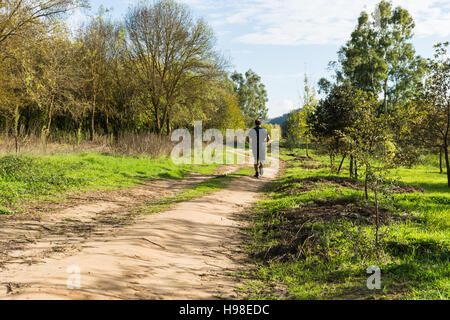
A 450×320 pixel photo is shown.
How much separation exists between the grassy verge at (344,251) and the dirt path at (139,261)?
0.56 m

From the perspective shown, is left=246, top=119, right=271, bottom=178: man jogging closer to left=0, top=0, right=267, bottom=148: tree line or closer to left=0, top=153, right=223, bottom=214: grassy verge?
left=0, top=153, right=223, bottom=214: grassy verge

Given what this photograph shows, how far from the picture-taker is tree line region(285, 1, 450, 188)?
375 inches

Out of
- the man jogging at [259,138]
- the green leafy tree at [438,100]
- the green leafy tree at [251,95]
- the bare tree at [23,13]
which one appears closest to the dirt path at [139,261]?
the man jogging at [259,138]

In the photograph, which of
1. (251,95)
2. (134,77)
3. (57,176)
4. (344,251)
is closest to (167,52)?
(134,77)

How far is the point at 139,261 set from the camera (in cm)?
509

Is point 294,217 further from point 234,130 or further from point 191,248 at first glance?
point 234,130

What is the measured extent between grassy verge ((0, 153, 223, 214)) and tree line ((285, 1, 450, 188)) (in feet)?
Result: 26.0

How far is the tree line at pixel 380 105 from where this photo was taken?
31.2 ft

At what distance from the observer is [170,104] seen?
28.9 metres

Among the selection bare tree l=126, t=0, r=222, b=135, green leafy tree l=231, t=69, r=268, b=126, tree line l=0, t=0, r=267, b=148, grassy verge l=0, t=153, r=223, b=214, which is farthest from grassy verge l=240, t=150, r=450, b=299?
green leafy tree l=231, t=69, r=268, b=126

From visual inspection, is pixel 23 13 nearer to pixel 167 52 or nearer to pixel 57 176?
pixel 57 176

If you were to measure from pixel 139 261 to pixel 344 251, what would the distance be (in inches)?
126

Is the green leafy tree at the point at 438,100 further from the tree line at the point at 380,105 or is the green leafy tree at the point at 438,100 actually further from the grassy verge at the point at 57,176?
the grassy verge at the point at 57,176


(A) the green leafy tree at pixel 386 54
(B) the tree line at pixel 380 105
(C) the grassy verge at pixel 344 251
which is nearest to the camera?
(C) the grassy verge at pixel 344 251
